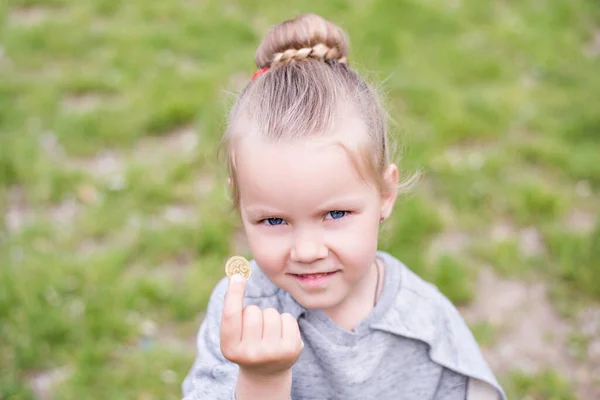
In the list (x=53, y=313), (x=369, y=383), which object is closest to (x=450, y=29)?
(x=53, y=313)

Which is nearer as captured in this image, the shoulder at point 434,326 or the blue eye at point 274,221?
the blue eye at point 274,221

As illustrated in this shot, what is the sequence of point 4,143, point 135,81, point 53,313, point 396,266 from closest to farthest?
point 396,266
point 53,313
point 4,143
point 135,81

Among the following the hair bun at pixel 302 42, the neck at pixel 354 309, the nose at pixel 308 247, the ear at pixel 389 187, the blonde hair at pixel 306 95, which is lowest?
the neck at pixel 354 309

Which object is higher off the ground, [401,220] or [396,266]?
[401,220]

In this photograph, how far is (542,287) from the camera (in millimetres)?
3178

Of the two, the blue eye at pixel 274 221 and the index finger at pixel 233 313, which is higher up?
the blue eye at pixel 274 221

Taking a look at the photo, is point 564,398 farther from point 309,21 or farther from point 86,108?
point 86,108

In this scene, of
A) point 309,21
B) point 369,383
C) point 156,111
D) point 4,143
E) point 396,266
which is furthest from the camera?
point 156,111

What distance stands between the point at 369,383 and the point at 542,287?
5.41 feet

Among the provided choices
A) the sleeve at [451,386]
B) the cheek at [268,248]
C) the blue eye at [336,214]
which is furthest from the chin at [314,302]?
the sleeve at [451,386]

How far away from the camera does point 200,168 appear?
392 centimetres

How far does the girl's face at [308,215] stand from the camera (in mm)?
1473

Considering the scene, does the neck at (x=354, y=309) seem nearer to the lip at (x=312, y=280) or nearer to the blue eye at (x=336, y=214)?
the lip at (x=312, y=280)

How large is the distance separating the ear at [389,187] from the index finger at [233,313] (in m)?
0.50
